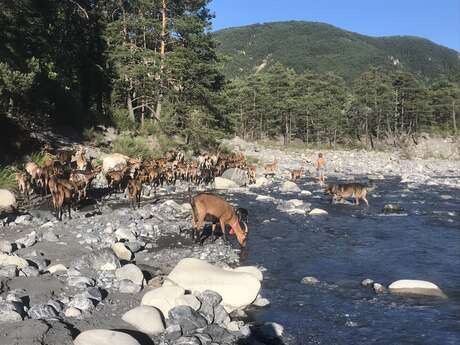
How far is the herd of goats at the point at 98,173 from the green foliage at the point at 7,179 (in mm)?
433

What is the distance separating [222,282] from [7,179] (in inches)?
483

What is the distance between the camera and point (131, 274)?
889 centimetres

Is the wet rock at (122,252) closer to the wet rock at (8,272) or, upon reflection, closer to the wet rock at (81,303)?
the wet rock at (8,272)

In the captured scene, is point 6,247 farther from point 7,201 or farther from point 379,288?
point 379,288

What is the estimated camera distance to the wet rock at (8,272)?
855 centimetres

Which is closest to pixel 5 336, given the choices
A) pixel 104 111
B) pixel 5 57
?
pixel 5 57

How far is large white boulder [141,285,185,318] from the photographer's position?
7.68 meters

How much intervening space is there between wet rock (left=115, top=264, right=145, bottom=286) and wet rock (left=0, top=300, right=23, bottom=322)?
2200 millimetres

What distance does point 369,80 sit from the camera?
7100 cm

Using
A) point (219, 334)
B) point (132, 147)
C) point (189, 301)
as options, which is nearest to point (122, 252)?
point (189, 301)

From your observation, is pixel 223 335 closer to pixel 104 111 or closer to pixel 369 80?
pixel 104 111

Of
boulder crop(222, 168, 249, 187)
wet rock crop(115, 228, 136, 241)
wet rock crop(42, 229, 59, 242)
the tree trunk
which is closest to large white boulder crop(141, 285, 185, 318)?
wet rock crop(115, 228, 136, 241)

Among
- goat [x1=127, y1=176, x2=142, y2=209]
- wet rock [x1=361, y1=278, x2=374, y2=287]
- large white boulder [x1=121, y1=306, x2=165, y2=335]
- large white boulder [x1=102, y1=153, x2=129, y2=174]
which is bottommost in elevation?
wet rock [x1=361, y1=278, x2=374, y2=287]

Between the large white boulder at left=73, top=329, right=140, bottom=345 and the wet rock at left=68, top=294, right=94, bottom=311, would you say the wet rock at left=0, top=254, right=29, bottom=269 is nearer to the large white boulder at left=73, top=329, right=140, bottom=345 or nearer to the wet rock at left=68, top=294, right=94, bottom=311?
the wet rock at left=68, top=294, right=94, bottom=311
